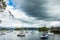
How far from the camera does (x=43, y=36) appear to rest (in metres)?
14.8

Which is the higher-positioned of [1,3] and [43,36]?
[1,3]

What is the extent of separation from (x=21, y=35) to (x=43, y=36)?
1.90 metres

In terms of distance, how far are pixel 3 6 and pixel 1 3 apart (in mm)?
40

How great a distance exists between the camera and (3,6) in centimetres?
212

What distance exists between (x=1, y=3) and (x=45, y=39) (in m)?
12.8

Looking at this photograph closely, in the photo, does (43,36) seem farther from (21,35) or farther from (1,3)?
(1,3)

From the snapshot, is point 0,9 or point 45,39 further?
point 45,39

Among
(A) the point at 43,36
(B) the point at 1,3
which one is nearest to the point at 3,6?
(B) the point at 1,3

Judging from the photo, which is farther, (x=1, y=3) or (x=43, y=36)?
(x=43, y=36)

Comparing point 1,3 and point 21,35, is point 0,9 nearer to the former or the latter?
point 1,3

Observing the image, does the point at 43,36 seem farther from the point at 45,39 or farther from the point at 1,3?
the point at 1,3

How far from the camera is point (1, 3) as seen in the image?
2.12 m

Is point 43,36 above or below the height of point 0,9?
below

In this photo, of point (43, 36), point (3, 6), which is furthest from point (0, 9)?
point (43, 36)
